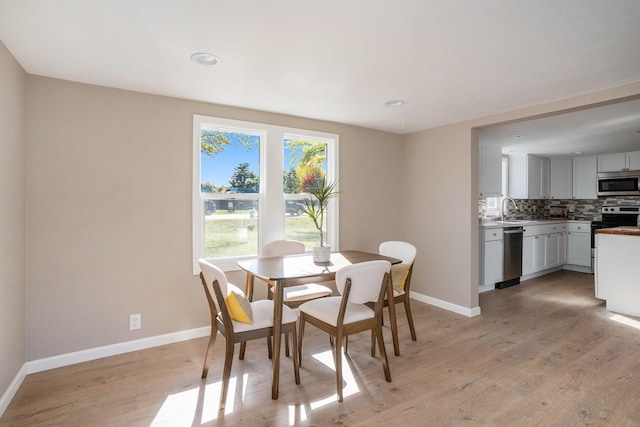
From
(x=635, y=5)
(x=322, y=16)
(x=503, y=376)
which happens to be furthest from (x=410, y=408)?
(x=635, y=5)

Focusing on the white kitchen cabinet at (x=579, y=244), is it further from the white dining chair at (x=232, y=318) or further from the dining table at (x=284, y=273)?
the white dining chair at (x=232, y=318)

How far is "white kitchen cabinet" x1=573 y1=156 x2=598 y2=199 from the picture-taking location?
6.36 m

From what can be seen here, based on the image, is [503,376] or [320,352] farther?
[320,352]

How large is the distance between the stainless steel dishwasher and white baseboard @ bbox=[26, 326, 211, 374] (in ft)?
14.4

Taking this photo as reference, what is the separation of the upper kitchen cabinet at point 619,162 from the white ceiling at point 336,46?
14.1ft

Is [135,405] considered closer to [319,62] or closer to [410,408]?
[410,408]

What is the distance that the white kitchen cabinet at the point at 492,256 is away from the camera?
4848mm

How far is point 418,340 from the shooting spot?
10.5 feet

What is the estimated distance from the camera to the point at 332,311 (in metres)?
2.40

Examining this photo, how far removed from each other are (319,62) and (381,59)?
43cm

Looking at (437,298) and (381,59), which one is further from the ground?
(381,59)

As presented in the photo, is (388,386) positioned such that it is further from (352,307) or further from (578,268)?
(578,268)

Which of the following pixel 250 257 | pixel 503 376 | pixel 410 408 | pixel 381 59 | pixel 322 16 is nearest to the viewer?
pixel 322 16

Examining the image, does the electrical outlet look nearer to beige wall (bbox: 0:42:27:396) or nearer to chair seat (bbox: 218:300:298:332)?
beige wall (bbox: 0:42:27:396)
